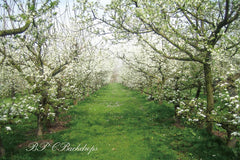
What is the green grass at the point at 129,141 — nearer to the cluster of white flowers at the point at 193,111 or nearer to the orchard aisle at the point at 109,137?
the orchard aisle at the point at 109,137

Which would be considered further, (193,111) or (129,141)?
(129,141)

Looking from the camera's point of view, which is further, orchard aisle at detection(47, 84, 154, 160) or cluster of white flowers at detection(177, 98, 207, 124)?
orchard aisle at detection(47, 84, 154, 160)

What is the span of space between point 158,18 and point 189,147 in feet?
25.8

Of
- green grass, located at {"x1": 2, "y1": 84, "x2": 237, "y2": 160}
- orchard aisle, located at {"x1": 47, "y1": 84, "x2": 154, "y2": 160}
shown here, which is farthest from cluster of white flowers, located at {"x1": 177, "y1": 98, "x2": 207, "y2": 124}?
orchard aisle, located at {"x1": 47, "y1": 84, "x2": 154, "y2": 160}

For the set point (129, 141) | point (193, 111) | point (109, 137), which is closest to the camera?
point (193, 111)

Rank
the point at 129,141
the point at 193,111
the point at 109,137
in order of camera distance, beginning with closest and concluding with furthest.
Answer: the point at 193,111 → the point at 129,141 → the point at 109,137

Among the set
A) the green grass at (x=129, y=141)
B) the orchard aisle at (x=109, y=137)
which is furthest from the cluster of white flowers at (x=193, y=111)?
the orchard aisle at (x=109, y=137)

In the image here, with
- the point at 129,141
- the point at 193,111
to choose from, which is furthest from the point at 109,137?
the point at 193,111

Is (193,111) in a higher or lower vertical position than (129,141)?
higher

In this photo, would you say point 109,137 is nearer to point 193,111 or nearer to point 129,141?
point 129,141

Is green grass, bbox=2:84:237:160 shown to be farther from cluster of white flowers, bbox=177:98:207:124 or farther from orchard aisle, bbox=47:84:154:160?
cluster of white flowers, bbox=177:98:207:124

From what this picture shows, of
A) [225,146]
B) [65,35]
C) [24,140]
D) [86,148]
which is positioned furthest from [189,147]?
→ [65,35]

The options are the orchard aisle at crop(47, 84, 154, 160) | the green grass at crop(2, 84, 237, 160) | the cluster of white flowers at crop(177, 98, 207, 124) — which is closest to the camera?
the cluster of white flowers at crop(177, 98, 207, 124)

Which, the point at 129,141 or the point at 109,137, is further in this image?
the point at 109,137
